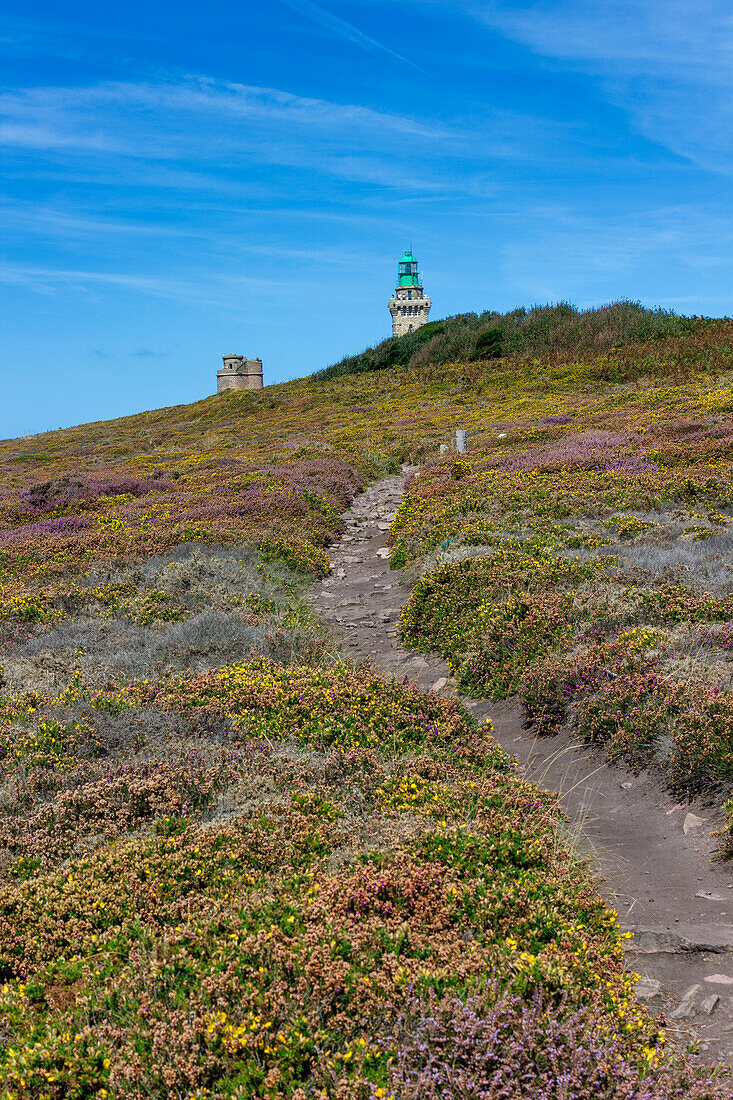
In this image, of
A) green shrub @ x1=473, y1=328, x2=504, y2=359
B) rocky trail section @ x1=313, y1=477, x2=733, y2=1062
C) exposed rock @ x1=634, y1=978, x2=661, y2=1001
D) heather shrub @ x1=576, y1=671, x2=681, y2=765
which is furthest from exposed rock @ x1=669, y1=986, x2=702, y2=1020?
green shrub @ x1=473, y1=328, x2=504, y2=359

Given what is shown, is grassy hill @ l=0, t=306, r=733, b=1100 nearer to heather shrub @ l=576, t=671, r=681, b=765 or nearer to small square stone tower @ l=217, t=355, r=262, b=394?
heather shrub @ l=576, t=671, r=681, b=765

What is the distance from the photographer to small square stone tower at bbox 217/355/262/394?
10812cm

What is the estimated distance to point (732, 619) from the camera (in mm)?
9414

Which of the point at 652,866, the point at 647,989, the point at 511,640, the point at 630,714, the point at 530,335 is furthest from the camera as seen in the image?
the point at 530,335

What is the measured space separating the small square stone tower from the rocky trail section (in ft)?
339

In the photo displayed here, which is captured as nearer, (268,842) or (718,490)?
(268,842)

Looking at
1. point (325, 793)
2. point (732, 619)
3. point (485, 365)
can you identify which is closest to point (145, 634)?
point (325, 793)

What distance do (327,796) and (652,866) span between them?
3.09 m

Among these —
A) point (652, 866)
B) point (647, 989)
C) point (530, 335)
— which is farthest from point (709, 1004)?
point (530, 335)

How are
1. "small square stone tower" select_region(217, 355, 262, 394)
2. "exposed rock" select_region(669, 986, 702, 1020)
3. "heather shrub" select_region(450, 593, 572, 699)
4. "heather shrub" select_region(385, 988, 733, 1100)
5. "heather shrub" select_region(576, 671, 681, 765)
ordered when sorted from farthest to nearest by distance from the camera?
1. "small square stone tower" select_region(217, 355, 262, 394)
2. "heather shrub" select_region(450, 593, 572, 699)
3. "heather shrub" select_region(576, 671, 681, 765)
4. "exposed rock" select_region(669, 986, 702, 1020)
5. "heather shrub" select_region(385, 988, 733, 1100)

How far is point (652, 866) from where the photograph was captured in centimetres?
610

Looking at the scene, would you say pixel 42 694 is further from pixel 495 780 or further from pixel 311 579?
pixel 311 579

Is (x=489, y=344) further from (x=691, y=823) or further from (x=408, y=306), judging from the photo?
(x=408, y=306)

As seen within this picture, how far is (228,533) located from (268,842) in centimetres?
1182
